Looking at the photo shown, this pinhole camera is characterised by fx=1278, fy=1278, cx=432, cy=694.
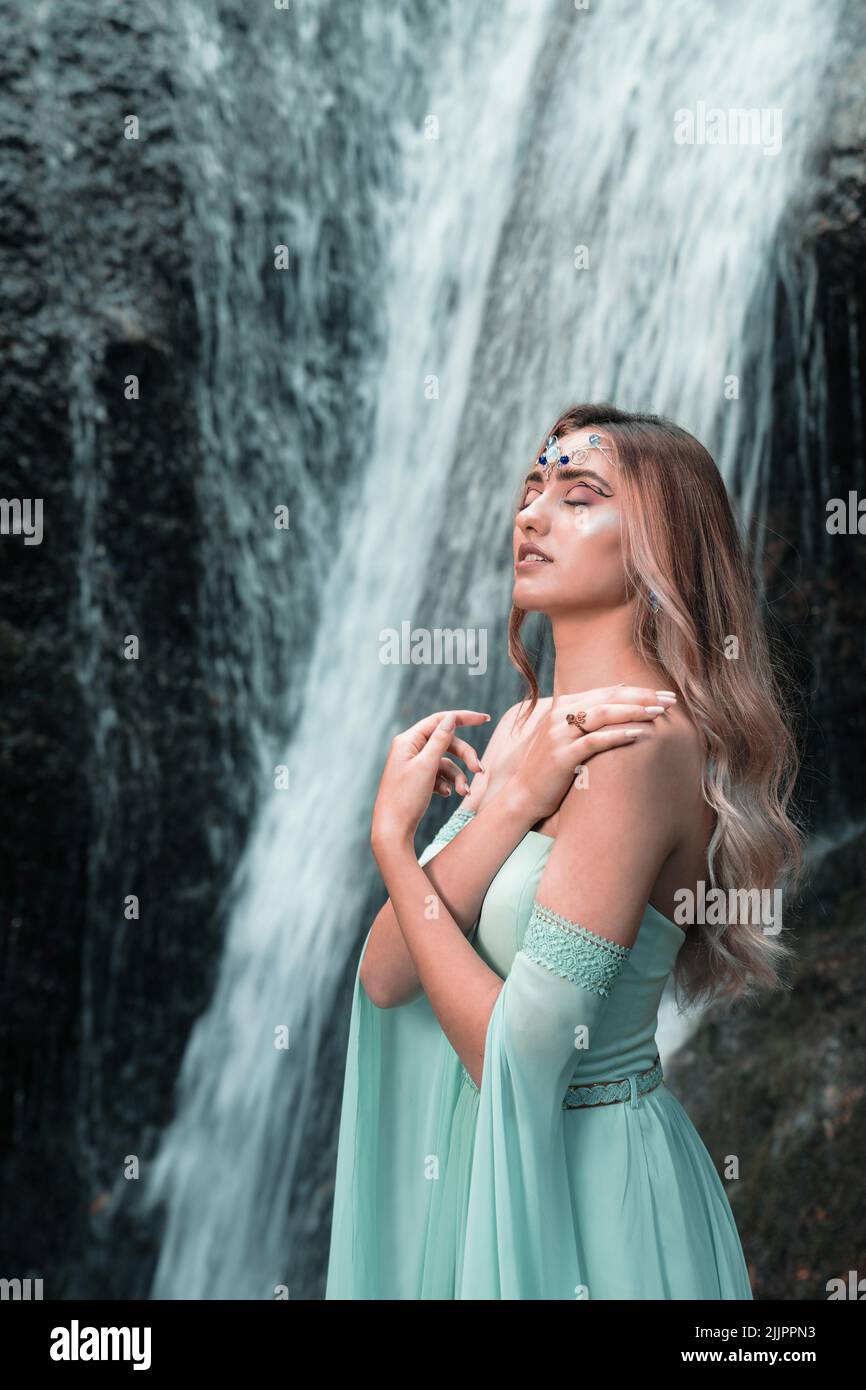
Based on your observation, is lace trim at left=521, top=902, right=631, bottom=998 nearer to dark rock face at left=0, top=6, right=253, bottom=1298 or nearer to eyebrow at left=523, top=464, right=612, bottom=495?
eyebrow at left=523, top=464, right=612, bottom=495

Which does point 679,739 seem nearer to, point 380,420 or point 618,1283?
point 618,1283

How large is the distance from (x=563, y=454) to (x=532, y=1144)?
89 centimetres

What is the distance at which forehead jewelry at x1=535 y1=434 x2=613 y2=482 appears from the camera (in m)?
1.71

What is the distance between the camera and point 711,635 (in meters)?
1.65

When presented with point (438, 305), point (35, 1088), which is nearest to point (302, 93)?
point (438, 305)

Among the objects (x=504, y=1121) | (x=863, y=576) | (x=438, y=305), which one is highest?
(x=438, y=305)

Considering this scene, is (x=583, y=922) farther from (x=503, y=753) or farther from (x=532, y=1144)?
(x=503, y=753)

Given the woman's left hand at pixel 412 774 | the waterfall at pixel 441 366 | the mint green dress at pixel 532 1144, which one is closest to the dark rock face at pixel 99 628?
the waterfall at pixel 441 366

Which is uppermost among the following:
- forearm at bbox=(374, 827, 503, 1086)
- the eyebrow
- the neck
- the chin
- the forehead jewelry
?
the forehead jewelry

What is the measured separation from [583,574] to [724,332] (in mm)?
2580

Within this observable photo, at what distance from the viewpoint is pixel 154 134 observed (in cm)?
444

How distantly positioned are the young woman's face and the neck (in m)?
0.02

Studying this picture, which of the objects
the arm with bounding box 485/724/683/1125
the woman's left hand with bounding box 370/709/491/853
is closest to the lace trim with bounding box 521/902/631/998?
the arm with bounding box 485/724/683/1125

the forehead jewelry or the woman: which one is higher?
the forehead jewelry
